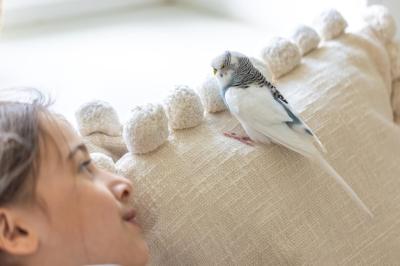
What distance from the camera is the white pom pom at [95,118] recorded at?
1016 mm

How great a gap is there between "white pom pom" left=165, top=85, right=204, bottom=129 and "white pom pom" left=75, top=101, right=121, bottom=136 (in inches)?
3.6

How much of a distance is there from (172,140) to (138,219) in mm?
127

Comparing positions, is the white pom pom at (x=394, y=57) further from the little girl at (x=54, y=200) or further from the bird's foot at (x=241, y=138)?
the little girl at (x=54, y=200)

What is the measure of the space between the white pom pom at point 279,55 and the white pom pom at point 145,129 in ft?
0.85

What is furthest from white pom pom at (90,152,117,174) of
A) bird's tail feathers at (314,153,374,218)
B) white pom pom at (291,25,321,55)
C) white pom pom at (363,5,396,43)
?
white pom pom at (363,5,396,43)

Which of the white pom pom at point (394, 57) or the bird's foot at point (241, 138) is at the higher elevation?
the bird's foot at point (241, 138)

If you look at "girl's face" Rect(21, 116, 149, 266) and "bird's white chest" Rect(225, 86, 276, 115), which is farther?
"bird's white chest" Rect(225, 86, 276, 115)

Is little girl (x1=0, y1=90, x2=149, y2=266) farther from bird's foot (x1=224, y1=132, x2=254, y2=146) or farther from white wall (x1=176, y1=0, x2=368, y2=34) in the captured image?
white wall (x1=176, y1=0, x2=368, y2=34)

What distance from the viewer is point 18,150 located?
2.53 feet

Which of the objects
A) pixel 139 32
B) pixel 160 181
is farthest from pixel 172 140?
pixel 139 32

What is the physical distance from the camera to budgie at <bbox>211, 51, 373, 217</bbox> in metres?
0.96

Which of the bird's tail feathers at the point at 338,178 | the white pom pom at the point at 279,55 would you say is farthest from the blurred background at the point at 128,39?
the bird's tail feathers at the point at 338,178

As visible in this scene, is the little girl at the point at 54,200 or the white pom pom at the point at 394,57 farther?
the white pom pom at the point at 394,57

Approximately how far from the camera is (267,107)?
96 centimetres
